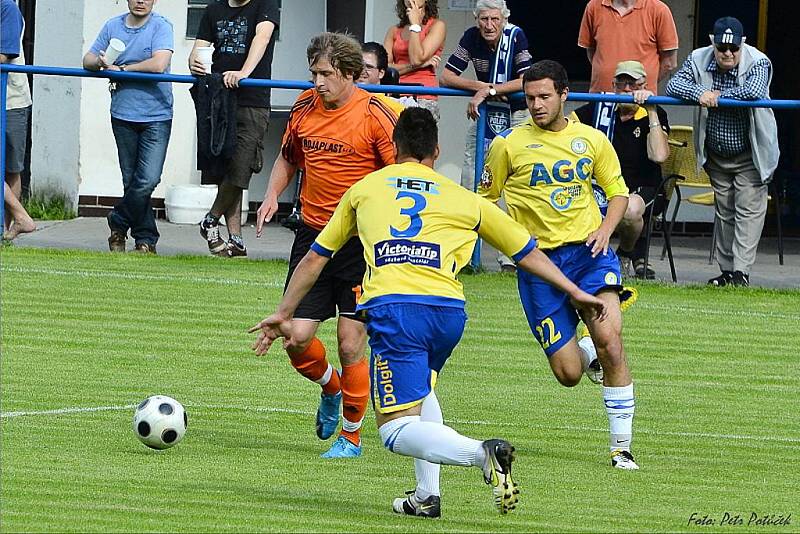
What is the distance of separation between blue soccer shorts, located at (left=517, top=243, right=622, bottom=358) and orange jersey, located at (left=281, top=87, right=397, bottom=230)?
994mm

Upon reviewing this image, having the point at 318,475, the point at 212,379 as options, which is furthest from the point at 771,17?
the point at 318,475

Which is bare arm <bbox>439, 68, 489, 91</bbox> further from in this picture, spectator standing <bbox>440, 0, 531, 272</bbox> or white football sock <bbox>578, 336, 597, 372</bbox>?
white football sock <bbox>578, 336, 597, 372</bbox>

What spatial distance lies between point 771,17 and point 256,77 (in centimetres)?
748

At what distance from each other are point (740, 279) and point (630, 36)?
7.47 ft

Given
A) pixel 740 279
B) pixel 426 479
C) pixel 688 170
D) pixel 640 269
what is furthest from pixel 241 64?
pixel 426 479

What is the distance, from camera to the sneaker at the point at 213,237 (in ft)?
47.9

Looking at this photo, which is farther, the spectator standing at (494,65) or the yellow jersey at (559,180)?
the spectator standing at (494,65)

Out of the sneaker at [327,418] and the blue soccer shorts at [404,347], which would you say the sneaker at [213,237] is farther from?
the blue soccer shorts at [404,347]

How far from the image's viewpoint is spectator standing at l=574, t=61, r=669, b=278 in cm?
1339

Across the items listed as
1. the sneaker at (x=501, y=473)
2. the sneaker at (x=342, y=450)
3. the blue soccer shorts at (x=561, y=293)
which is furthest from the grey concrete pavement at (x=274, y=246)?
the sneaker at (x=501, y=473)

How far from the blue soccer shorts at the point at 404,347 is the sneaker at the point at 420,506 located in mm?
369

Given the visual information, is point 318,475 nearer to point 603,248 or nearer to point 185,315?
point 603,248

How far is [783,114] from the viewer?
62.2 feet

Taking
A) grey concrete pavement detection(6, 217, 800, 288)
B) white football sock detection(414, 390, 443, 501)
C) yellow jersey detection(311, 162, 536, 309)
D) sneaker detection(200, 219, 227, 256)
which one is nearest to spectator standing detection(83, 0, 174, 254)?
sneaker detection(200, 219, 227, 256)
